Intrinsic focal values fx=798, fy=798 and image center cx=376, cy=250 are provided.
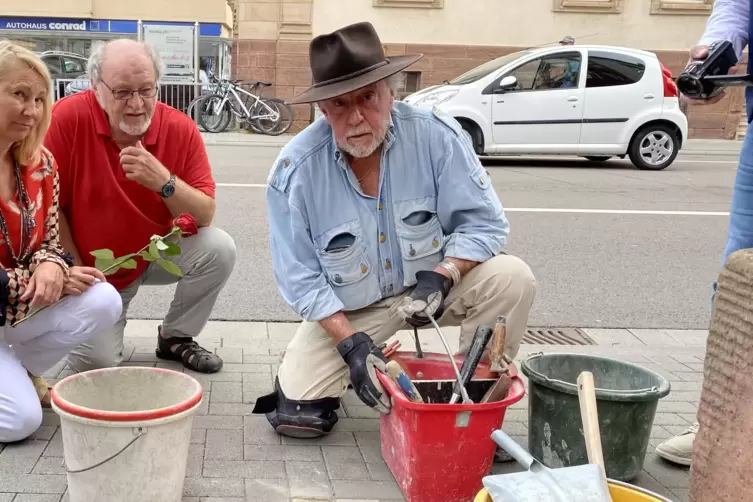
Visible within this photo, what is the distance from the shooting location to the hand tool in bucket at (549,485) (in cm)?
179

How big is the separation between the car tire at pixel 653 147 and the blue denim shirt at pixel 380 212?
30.3 feet

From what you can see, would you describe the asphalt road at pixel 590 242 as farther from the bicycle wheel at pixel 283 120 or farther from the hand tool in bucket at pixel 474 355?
the bicycle wheel at pixel 283 120

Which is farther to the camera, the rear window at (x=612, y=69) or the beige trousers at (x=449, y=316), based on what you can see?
the rear window at (x=612, y=69)

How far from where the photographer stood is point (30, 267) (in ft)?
9.07

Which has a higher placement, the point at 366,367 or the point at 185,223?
the point at 185,223

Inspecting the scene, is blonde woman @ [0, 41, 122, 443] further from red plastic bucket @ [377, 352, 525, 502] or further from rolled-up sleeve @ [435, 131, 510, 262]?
rolled-up sleeve @ [435, 131, 510, 262]

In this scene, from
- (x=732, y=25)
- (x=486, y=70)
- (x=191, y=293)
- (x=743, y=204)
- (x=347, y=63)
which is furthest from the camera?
(x=486, y=70)

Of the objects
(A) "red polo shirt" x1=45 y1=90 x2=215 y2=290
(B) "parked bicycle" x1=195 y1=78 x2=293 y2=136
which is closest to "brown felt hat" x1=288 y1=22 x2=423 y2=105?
(A) "red polo shirt" x1=45 y1=90 x2=215 y2=290

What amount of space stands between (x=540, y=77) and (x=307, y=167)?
28.9 ft

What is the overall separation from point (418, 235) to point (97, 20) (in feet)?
59.0

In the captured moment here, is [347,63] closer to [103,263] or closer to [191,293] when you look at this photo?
[103,263]

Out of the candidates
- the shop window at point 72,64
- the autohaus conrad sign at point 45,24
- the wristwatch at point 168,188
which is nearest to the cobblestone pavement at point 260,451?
the wristwatch at point 168,188

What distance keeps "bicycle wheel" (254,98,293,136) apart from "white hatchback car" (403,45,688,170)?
4753 mm

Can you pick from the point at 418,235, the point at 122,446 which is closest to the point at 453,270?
the point at 418,235
